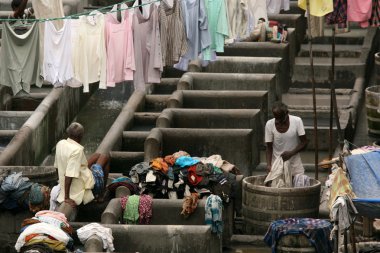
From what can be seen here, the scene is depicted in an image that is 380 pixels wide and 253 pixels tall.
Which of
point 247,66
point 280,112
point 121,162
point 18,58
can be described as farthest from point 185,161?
point 247,66

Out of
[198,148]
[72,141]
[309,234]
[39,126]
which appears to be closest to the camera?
[309,234]

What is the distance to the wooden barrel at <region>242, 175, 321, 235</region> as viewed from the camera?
2256 cm

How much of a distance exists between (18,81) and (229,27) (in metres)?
3.84

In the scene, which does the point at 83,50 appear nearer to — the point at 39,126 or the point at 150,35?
the point at 150,35

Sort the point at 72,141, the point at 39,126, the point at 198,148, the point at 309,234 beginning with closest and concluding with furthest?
the point at 309,234
the point at 72,141
the point at 198,148
the point at 39,126

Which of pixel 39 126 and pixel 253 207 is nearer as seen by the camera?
pixel 253 207

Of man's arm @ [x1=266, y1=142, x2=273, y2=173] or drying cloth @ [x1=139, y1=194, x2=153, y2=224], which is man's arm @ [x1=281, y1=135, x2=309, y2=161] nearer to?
man's arm @ [x1=266, y1=142, x2=273, y2=173]

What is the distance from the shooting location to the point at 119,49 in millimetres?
23344

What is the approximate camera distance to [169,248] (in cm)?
2106

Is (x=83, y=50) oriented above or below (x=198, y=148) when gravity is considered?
above

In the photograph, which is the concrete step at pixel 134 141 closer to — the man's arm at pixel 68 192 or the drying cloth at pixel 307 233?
the man's arm at pixel 68 192

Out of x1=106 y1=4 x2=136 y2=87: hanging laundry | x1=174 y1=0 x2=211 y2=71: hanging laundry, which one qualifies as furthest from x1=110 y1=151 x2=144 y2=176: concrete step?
x1=106 y1=4 x2=136 y2=87: hanging laundry

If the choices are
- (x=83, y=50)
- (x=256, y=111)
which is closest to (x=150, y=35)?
(x=83, y=50)

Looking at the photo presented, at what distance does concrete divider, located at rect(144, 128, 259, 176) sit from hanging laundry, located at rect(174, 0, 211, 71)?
1.28 m
